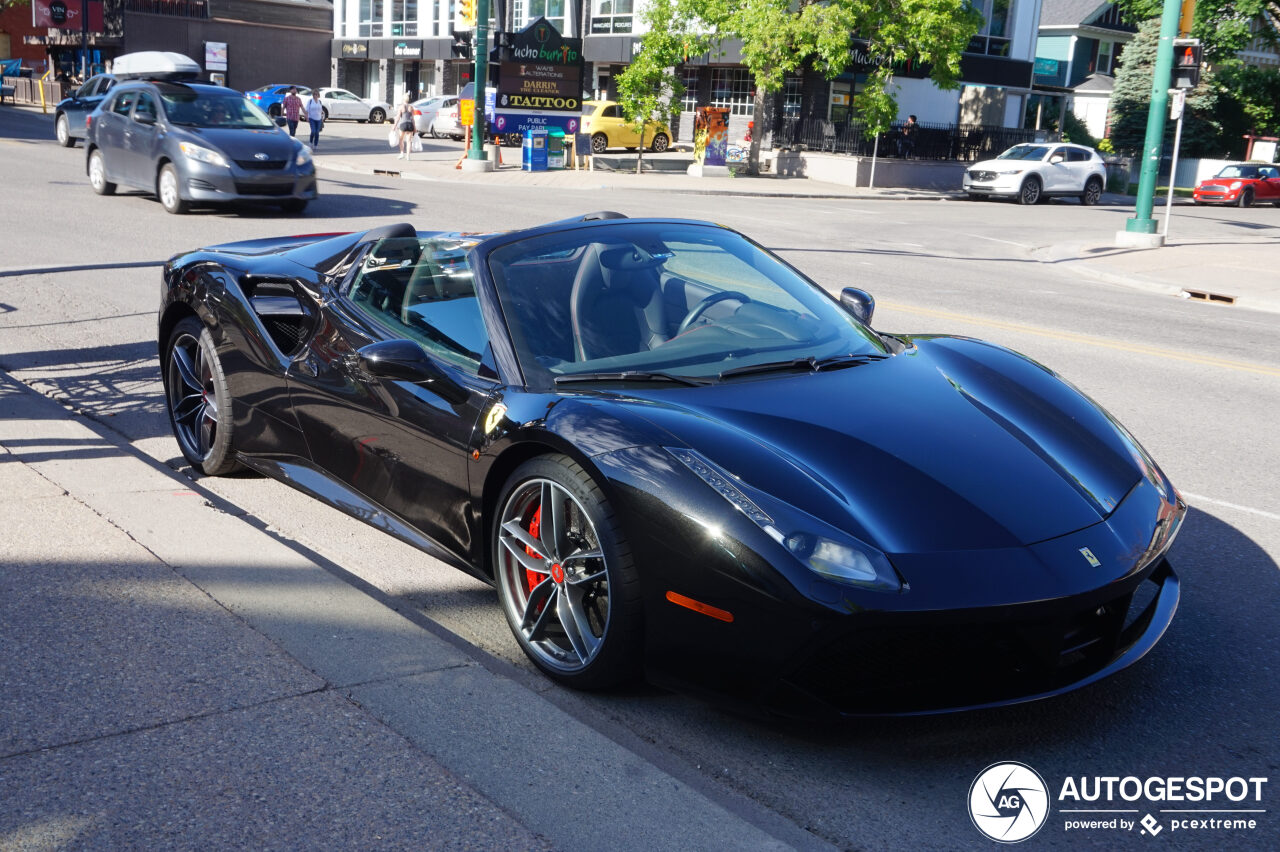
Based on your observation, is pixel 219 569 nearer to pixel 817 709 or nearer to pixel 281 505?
pixel 281 505

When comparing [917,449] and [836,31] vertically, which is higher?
[836,31]

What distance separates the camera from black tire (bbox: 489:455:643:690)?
333 cm

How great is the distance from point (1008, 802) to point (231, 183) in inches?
617

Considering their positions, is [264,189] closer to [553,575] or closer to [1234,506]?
[1234,506]

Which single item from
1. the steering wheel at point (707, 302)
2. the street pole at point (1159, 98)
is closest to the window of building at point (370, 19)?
the street pole at point (1159, 98)

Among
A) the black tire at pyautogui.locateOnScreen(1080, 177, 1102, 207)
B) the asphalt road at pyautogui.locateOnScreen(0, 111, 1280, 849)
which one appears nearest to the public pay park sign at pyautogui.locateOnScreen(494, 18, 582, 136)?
the asphalt road at pyautogui.locateOnScreen(0, 111, 1280, 849)

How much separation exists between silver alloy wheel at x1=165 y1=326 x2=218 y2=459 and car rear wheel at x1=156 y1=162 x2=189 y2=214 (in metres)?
12.0

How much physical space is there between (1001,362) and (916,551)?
5.71 ft

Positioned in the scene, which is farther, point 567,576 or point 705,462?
point 567,576

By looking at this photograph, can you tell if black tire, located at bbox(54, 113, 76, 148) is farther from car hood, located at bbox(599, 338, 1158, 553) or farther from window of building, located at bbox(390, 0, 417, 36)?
window of building, located at bbox(390, 0, 417, 36)

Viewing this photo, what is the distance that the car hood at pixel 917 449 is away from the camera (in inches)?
126

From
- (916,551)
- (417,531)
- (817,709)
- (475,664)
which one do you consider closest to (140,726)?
(475,664)

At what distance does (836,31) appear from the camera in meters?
32.1

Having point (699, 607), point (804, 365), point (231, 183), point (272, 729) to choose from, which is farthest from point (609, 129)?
point (272, 729)
